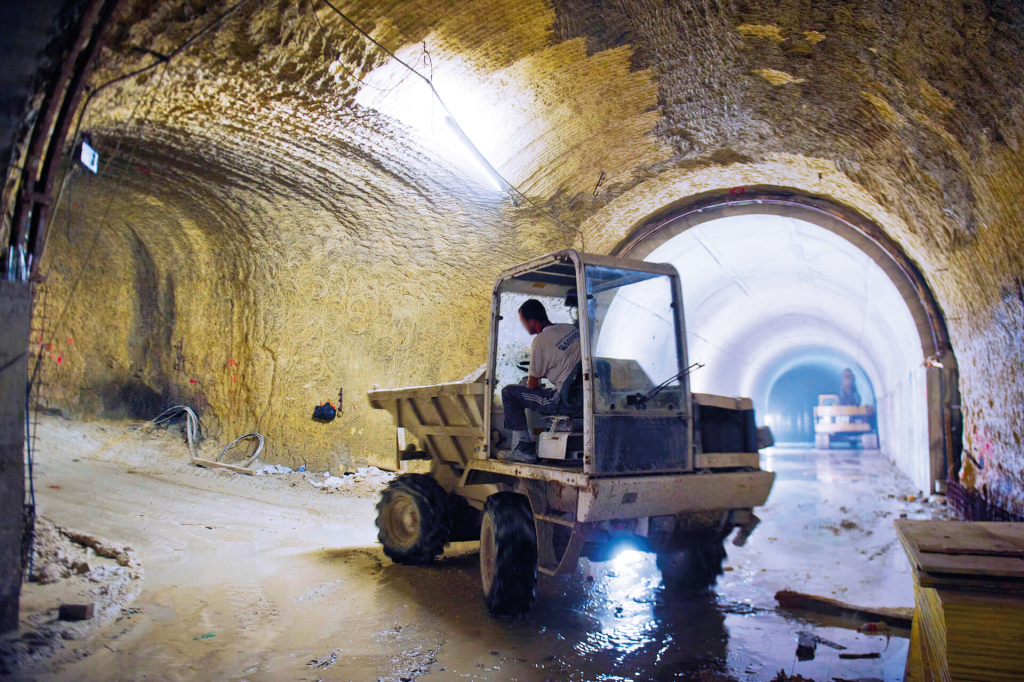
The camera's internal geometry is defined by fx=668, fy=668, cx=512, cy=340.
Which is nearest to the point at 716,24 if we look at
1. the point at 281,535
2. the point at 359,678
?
the point at 359,678

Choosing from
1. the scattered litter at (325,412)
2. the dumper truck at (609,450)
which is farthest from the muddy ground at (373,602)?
the scattered litter at (325,412)

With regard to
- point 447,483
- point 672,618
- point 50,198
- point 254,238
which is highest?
point 254,238

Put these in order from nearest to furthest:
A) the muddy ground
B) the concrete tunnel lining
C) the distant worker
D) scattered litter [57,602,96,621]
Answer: the muddy ground
scattered litter [57,602,96,621]
the concrete tunnel lining
the distant worker

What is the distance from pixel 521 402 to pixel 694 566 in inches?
66.4

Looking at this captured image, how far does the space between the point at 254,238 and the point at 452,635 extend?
236 inches

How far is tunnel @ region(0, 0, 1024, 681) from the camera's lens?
3.56 m

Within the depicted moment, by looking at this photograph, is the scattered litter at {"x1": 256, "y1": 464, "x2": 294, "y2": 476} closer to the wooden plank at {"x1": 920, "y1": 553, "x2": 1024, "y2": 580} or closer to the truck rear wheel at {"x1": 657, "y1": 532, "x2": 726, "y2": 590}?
the truck rear wheel at {"x1": 657, "y1": 532, "x2": 726, "y2": 590}

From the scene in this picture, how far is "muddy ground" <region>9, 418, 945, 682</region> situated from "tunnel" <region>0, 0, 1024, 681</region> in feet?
0.12

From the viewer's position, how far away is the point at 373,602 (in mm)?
4184

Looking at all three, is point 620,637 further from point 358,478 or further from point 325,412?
point 325,412

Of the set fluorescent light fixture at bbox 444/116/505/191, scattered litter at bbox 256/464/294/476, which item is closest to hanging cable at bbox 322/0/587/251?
fluorescent light fixture at bbox 444/116/505/191

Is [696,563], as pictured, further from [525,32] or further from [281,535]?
[525,32]

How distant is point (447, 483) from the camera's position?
5.43 m

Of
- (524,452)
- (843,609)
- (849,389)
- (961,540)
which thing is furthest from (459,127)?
(849,389)
